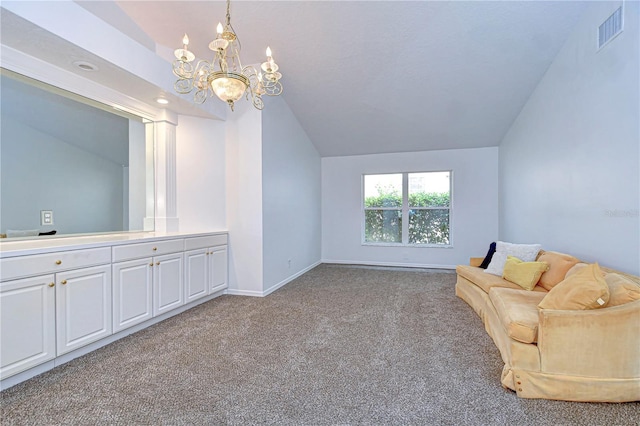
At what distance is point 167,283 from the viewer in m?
3.12

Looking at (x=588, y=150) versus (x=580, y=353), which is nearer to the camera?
(x=580, y=353)

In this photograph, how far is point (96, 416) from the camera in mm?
1665

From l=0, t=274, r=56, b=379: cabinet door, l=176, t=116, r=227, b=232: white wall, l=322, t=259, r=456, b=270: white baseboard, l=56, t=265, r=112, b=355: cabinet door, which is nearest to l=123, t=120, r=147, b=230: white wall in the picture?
l=176, t=116, r=227, b=232: white wall

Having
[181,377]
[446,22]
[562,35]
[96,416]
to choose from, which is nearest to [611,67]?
[562,35]

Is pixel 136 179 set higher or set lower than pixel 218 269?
higher

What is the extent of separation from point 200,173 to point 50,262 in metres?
2.19

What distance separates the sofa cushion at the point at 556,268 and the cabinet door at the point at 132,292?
3.91 m

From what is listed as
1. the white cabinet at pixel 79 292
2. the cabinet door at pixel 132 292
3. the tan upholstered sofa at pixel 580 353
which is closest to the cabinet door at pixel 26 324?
the white cabinet at pixel 79 292

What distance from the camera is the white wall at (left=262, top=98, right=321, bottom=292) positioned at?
420 cm

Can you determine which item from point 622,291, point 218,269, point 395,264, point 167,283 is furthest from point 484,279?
point 167,283

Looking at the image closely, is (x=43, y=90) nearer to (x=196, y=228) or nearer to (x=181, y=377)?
(x=196, y=228)

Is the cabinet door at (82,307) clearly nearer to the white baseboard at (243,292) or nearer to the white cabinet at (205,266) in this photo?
the white cabinet at (205,266)

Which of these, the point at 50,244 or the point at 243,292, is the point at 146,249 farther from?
the point at 243,292

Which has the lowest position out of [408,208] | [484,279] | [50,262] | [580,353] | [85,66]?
[580,353]
